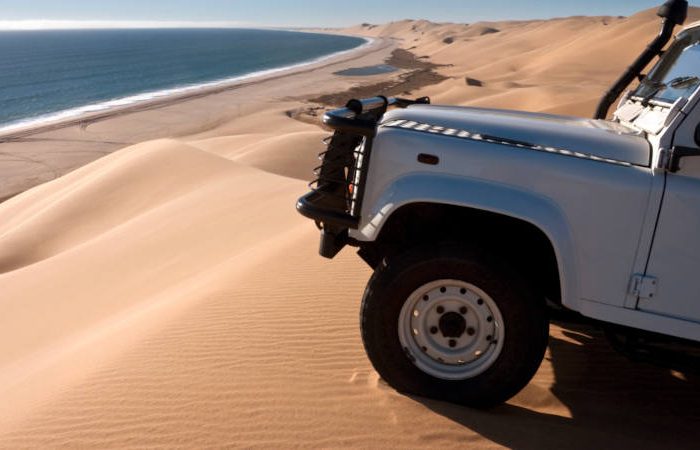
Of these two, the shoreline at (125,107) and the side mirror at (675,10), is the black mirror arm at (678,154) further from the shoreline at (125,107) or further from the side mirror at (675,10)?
the shoreline at (125,107)

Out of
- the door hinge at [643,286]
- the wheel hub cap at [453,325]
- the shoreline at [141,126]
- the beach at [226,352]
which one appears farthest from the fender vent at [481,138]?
the shoreline at [141,126]

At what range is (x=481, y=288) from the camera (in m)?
3.27

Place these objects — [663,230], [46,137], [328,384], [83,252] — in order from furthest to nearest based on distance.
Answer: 1. [46,137]
2. [83,252]
3. [328,384]
4. [663,230]

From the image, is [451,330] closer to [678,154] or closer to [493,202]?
[493,202]

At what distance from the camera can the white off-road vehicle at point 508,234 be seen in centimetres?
301

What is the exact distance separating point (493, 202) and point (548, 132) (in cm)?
72

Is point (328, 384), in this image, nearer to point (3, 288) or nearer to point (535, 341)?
point (535, 341)

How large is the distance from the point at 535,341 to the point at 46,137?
32831 millimetres

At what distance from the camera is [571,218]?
10.1 ft

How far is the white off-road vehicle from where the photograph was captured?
3012 millimetres

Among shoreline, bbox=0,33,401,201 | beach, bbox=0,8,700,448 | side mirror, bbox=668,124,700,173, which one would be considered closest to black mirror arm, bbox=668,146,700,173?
side mirror, bbox=668,124,700,173

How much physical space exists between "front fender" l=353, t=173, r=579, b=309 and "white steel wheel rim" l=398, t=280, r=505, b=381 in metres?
0.41

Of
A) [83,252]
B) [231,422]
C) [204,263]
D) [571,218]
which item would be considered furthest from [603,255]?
[83,252]

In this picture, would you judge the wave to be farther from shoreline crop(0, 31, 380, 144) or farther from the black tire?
the black tire
